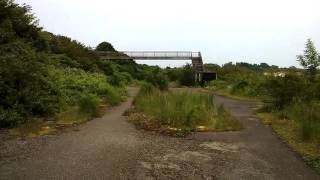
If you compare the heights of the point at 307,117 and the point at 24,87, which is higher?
the point at 24,87

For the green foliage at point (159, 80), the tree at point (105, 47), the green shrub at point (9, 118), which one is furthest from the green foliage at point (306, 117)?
the tree at point (105, 47)

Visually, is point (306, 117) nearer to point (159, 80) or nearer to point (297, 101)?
point (297, 101)

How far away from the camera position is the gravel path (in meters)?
9.34

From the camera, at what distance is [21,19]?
79.5 ft

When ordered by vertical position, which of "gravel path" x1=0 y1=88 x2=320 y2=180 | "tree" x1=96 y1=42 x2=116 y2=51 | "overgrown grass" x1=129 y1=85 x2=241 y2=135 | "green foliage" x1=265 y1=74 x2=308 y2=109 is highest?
"tree" x1=96 y1=42 x2=116 y2=51

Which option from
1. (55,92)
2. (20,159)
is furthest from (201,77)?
(20,159)

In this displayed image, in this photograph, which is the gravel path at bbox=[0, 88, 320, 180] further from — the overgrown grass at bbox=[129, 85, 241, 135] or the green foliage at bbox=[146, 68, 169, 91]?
the green foliage at bbox=[146, 68, 169, 91]

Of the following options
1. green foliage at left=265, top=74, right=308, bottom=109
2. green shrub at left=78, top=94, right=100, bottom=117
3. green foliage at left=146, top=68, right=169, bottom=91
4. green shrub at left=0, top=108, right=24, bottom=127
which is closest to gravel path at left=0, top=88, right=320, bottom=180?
green shrub at left=0, top=108, right=24, bottom=127

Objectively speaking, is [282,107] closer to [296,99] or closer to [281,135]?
[296,99]

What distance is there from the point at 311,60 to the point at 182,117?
306 inches

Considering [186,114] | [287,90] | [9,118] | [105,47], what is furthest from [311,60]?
[105,47]

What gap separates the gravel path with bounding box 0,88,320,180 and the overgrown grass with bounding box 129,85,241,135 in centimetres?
90

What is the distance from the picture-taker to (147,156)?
10922 millimetres

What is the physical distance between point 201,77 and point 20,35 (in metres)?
33.8
